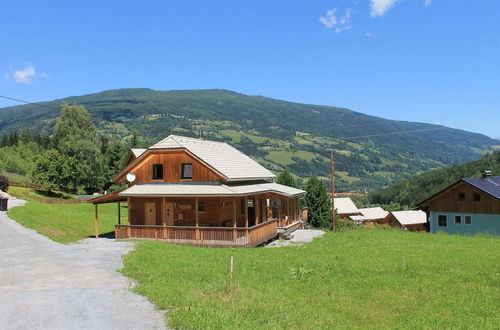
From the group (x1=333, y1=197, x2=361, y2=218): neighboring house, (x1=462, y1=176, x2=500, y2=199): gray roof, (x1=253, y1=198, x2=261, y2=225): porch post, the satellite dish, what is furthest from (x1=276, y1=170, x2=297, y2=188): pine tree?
(x1=333, y1=197, x2=361, y2=218): neighboring house

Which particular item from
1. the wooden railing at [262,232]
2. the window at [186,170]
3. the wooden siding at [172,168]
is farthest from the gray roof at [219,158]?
the wooden railing at [262,232]

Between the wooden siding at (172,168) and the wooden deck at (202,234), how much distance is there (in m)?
3.61

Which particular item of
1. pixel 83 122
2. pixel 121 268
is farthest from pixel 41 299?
pixel 83 122

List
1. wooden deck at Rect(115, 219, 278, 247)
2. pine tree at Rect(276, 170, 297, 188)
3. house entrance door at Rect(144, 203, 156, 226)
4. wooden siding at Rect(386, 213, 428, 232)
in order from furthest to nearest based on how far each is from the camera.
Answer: wooden siding at Rect(386, 213, 428, 232), pine tree at Rect(276, 170, 297, 188), house entrance door at Rect(144, 203, 156, 226), wooden deck at Rect(115, 219, 278, 247)

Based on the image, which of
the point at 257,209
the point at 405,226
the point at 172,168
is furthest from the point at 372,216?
the point at 172,168

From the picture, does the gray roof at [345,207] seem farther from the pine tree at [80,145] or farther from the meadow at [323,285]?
the meadow at [323,285]

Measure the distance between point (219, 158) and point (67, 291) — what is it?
57.4 feet

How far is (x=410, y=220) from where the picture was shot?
251 ft

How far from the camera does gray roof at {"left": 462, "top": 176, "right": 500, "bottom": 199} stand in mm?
40250

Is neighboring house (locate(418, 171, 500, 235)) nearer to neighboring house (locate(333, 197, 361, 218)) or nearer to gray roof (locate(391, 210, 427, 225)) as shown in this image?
gray roof (locate(391, 210, 427, 225))

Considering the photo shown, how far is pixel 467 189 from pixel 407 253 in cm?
2592

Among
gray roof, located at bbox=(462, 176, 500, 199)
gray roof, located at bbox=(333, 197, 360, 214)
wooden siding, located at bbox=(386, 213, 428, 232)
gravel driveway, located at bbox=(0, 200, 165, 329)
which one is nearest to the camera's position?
gravel driveway, located at bbox=(0, 200, 165, 329)

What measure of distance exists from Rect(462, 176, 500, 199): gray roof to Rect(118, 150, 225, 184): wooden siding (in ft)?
92.7

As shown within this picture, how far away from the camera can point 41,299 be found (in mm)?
11641
